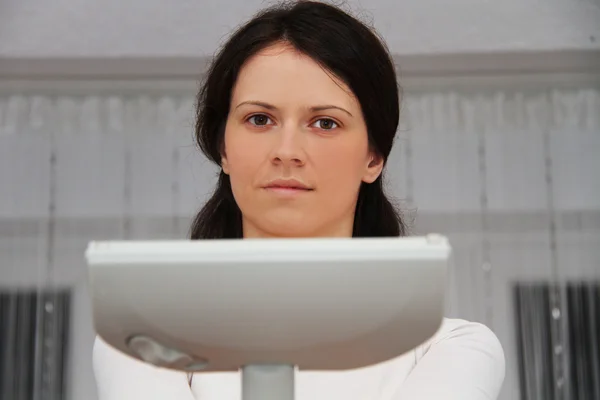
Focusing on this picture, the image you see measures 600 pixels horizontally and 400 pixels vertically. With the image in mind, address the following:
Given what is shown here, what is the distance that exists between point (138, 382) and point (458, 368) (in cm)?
27

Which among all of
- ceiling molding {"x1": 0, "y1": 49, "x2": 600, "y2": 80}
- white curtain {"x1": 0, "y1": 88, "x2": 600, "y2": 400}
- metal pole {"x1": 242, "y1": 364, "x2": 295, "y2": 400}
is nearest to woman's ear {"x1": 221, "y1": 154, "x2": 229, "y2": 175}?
metal pole {"x1": 242, "y1": 364, "x2": 295, "y2": 400}

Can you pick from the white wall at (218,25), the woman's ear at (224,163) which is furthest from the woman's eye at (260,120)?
the white wall at (218,25)

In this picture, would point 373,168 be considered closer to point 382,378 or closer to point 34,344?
point 382,378

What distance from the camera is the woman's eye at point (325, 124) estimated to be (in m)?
1.01

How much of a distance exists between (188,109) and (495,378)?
13.5 feet

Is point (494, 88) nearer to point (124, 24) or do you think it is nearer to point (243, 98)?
point (124, 24)

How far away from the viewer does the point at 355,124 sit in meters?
1.06

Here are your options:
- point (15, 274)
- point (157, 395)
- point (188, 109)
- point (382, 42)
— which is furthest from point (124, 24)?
point (157, 395)

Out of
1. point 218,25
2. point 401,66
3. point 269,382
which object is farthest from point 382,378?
point 401,66

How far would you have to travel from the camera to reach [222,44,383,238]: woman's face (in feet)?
3.24

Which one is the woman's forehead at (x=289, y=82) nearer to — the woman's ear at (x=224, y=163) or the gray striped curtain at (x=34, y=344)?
the woman's ear at (x=224, y=163)

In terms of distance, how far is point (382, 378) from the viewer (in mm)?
1025

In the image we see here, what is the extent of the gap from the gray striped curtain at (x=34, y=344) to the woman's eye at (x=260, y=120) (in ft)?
13.3

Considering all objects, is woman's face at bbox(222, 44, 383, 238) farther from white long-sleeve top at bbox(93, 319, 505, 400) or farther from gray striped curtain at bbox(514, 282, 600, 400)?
gray striped curtain at bbox(514, 282, 600, 400)
